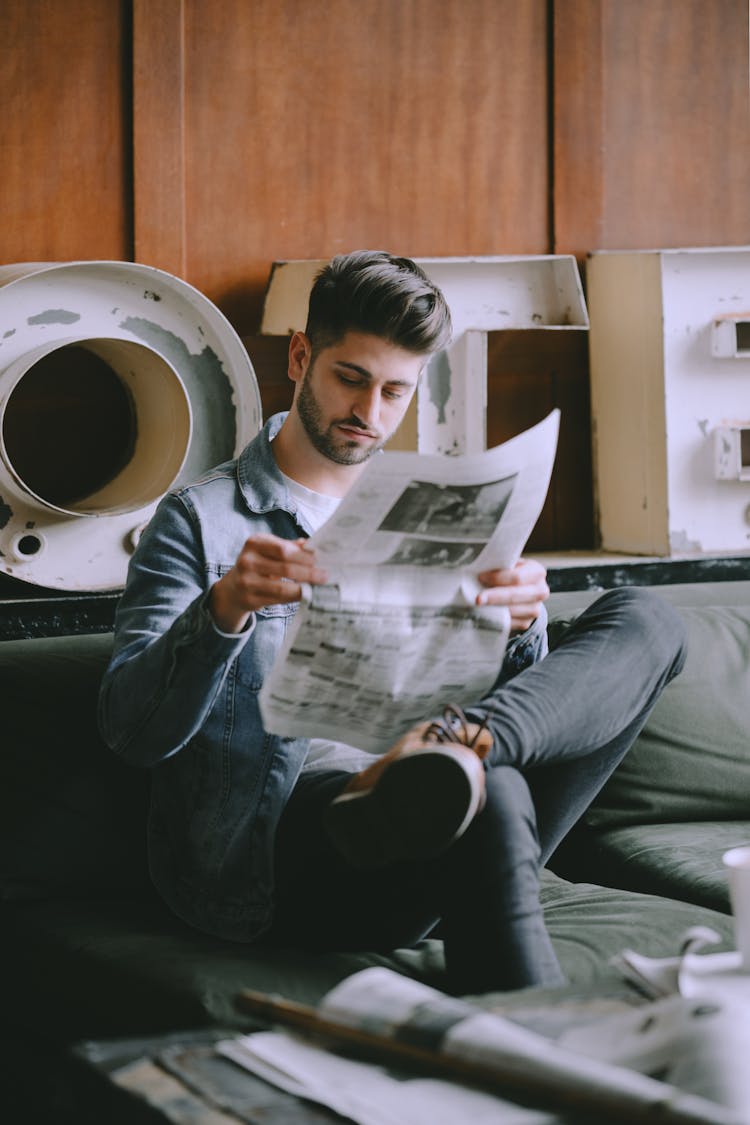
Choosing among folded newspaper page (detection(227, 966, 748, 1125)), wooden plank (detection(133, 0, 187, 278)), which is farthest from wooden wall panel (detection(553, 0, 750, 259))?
folded newspaper page (detection(227, 966, 748, 1125))

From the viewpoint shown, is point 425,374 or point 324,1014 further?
point 425,374

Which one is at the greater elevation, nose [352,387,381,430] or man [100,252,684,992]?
nose [352,387,381,430]

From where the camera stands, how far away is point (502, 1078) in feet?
2.96

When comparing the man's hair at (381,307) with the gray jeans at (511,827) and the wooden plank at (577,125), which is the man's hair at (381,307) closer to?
the gray jeans at (511,827)

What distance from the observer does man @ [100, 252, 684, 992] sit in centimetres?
130

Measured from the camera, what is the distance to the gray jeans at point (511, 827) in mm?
1302

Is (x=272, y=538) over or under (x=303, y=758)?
over

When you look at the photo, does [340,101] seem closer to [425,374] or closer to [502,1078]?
[425,374]

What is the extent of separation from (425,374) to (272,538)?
4.11ft

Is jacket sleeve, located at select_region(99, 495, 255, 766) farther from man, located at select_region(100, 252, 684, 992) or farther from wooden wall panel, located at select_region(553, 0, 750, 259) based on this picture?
wooden wall panel, located at select_region(553, 0, 750, 259)

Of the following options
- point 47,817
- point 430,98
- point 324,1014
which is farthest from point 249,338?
point 324,1014

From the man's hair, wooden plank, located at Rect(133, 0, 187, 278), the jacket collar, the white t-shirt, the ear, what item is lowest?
the white t-shirt

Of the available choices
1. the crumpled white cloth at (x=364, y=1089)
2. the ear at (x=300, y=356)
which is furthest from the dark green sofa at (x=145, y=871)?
the ear at (x=300, y=356)

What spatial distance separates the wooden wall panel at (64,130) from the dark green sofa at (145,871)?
0.85m
